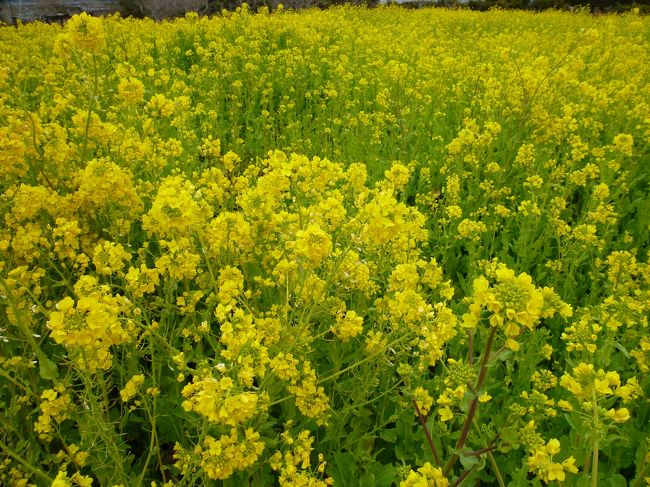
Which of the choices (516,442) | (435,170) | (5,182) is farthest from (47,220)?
(435,170)

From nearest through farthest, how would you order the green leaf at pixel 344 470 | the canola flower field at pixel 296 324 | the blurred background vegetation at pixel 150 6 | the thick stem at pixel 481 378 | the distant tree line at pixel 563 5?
the thick stem at pixel 481 378 → the canola flower field at pixel 296 324 → the green leaf at pixel 344 470 → the blurred background vegetation at pixel 150 6 → the distant tree line at pixel 563 5

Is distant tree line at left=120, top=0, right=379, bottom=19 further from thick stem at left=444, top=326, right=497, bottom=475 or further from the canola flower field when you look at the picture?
thick stem at left=444, top=326, right=497, bottom=475

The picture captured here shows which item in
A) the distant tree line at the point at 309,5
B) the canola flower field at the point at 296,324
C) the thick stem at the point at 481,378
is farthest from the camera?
the distant tree line at the point at 309,5

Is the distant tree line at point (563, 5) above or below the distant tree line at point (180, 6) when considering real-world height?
above

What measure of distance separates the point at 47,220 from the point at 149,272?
1.25m

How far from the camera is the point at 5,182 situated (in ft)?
8.32

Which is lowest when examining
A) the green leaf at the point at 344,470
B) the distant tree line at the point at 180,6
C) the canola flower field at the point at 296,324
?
the green leaf at the point at 344,470

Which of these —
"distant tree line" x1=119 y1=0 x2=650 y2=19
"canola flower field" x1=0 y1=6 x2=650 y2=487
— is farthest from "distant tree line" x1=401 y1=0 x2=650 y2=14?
"canola flower field" x1=0 y1=6 x2=650 y2=487

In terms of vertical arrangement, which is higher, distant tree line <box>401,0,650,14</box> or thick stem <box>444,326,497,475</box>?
distant tree line <box>401,0,650,14</box>

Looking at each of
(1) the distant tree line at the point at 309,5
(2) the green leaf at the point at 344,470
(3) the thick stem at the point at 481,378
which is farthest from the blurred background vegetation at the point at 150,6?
(3) the thick stem at the point at 481,378

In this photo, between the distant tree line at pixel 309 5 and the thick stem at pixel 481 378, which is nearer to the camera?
the thick stem at pixel 481 378

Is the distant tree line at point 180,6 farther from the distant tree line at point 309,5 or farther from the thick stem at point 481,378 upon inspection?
the thick stem at point 481,378

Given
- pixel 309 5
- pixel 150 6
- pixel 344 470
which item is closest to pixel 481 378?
pixel 344 470

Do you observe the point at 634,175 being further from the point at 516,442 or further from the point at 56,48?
the point at 56,48
